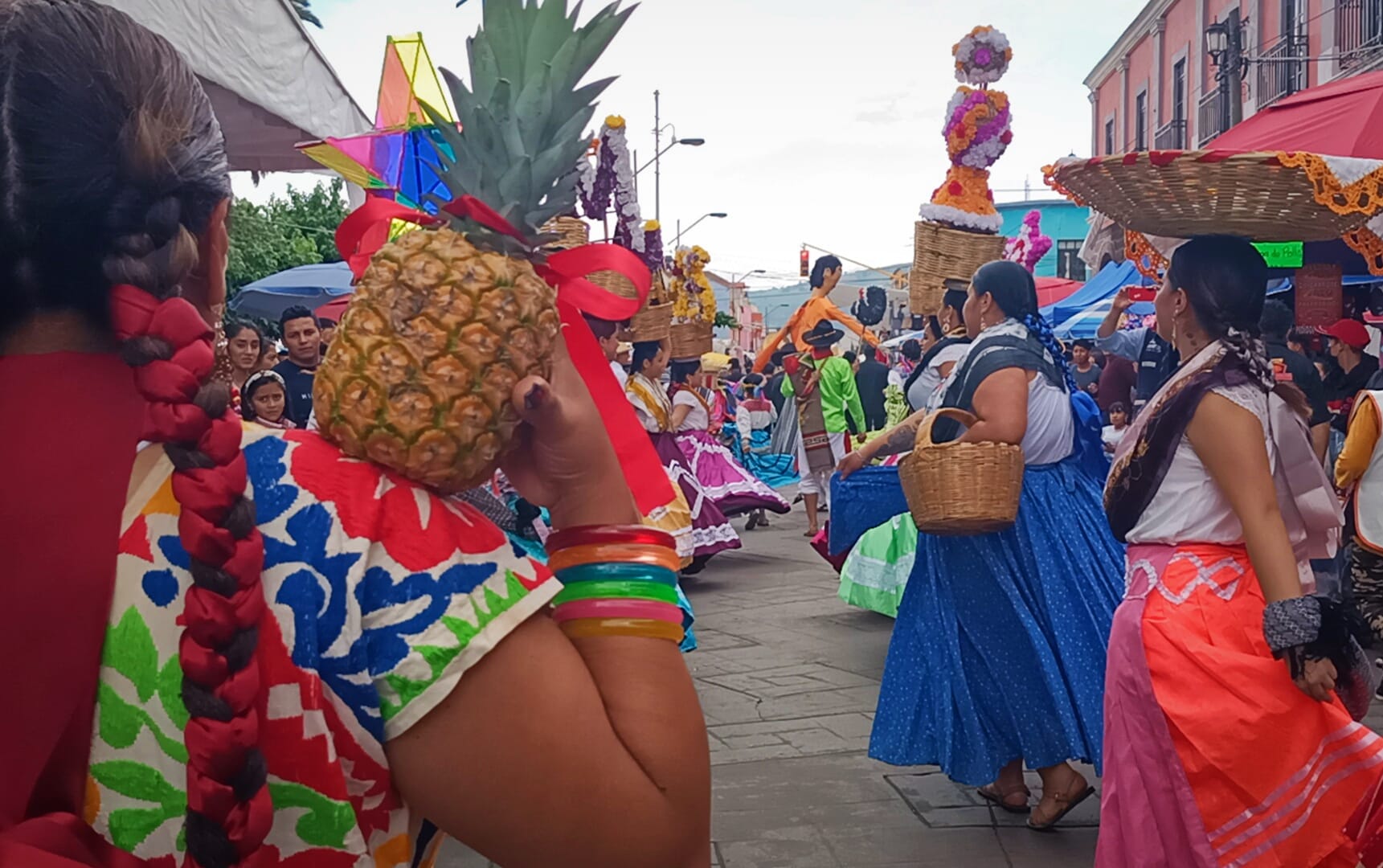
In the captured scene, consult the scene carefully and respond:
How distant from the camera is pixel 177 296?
1.14 m

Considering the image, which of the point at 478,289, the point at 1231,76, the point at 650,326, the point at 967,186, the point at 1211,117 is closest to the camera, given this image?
the point at 478,289

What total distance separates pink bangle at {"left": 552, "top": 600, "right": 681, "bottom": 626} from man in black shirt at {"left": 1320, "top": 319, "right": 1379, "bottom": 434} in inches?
341

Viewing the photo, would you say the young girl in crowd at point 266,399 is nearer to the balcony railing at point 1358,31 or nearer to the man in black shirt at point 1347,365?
the man in black shirt at point 1347,365

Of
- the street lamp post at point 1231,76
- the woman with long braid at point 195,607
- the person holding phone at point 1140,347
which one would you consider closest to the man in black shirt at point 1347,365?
the person holding phone at point 1140,347

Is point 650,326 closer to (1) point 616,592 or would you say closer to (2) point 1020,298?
(2) point 1020,298

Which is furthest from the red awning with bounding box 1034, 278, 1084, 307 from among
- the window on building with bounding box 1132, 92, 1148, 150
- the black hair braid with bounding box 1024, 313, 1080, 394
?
the black hair braid with bounding box 1024, 313, 1080, 394

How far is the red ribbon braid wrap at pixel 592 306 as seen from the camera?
1.37 meters

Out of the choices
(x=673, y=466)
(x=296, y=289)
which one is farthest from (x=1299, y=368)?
(x=296, y=289)

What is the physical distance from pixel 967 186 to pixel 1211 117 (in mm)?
20787

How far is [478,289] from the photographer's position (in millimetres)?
1228

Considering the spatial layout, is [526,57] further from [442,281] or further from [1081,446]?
[1081,446]

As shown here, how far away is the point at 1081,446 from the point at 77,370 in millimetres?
3954

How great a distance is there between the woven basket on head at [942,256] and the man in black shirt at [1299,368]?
191 cm

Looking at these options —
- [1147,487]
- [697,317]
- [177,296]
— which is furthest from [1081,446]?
[697,317]
